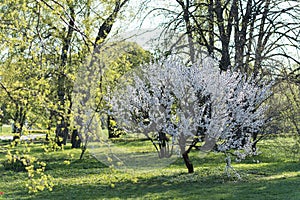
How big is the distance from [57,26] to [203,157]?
6.42 metres

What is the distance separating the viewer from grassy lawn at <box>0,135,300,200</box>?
340 inches

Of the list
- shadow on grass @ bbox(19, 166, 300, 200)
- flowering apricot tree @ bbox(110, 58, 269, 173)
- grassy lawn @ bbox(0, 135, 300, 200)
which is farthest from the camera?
flowering apricot tree @ bbox(110, 58, 269, 173)

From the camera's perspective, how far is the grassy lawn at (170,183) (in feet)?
28.3

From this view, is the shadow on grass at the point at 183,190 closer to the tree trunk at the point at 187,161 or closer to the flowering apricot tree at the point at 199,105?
the tree trunk at the point at 187,161

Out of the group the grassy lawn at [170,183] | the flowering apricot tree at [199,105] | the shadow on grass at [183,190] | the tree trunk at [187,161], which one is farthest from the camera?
the tree trunk at [187,161]

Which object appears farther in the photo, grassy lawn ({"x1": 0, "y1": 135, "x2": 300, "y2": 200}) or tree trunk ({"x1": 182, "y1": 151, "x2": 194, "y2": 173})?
tree trunk ({"x1": 182, "y1": 151, "x2": 194, "y2": 173})

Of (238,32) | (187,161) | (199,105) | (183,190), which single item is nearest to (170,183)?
(183,190)

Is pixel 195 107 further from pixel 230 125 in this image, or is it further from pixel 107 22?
pixel 107 22

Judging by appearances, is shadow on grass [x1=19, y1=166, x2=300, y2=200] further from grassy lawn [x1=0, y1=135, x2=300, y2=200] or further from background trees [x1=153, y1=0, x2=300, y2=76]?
background trees [x1=153, y1=0, x2=300, y2=76]

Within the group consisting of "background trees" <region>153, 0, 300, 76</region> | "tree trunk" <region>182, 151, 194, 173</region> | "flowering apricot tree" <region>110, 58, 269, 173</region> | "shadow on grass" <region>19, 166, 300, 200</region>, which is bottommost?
"shadow on grass" <region>19, 166, 300, 200</region>

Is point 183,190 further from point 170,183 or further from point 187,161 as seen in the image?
point 187,161

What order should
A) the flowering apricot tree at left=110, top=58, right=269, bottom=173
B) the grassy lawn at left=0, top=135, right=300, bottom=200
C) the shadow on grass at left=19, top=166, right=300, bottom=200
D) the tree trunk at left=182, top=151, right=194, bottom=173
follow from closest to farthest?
the shadow on grass at left=19, top=166, right=300, bottom=200
the grassy lawn at left=0, top=135, right=300, bottom=200
the flowering apricot tree at left=110, top=58, right=269, bottom=173
the tree trunk at left=182, top=151, right=194, bottom=173

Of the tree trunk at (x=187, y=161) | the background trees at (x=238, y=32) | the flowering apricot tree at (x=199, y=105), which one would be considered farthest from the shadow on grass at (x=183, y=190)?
the background trees at (x=238, y=32)

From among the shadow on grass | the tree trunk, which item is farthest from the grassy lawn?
the tree trunk
